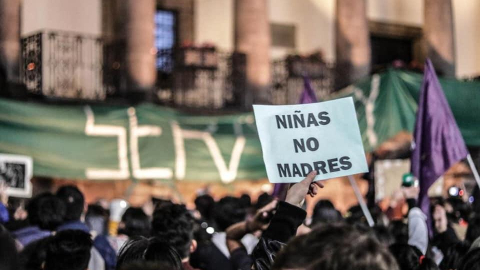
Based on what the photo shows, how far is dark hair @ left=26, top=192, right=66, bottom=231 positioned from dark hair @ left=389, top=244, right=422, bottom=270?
2.69 meters

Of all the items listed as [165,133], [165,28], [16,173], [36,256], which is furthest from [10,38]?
[36,256]

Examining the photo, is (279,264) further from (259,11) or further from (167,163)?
(259,11)

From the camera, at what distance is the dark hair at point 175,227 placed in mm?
5746

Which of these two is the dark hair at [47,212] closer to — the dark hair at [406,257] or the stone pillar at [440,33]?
the dark hair at [406,257]

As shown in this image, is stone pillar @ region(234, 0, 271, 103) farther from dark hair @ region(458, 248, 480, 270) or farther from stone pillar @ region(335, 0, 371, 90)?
dark hair @ region(458, 248, 480, 270)

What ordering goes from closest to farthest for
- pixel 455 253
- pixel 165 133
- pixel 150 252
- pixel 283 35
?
pixel 150 252 → pixel 455 253 → pixel 165 133 → pixel 283 35

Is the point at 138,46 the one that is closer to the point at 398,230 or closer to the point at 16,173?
the point at 16,173


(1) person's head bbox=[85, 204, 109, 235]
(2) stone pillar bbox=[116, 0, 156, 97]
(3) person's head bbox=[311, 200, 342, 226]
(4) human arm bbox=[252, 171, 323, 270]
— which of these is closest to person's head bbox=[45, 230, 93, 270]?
(4) human arm bbox=[252, 171, 323, 270]

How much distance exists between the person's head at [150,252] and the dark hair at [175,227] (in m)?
0.85

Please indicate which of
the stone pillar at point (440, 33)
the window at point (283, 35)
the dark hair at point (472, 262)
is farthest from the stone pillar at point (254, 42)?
the dark hair at point (472, 262)

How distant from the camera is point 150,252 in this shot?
15.4ft

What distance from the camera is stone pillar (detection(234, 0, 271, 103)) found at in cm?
2077

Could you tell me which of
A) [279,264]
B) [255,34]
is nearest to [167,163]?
[255,34]

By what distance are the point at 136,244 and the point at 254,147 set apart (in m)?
13.3
